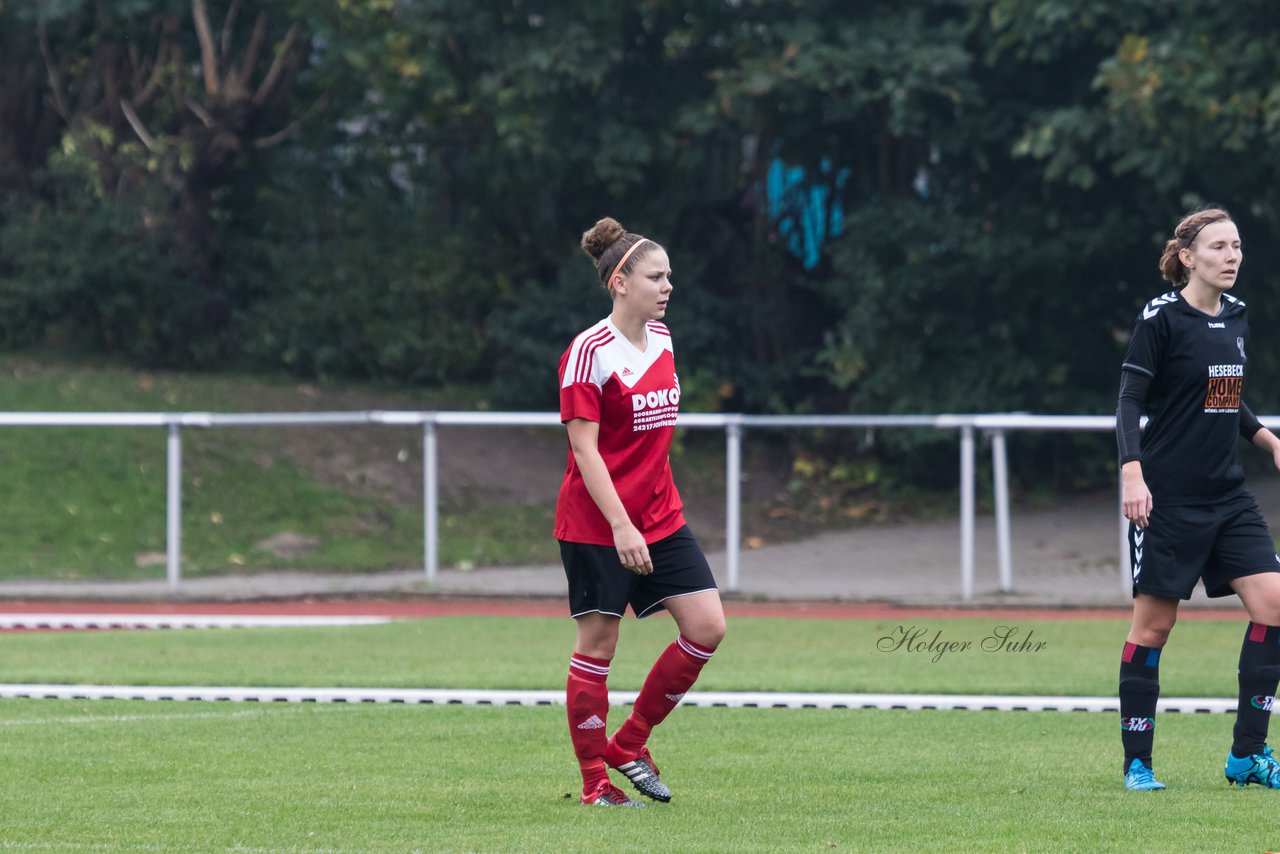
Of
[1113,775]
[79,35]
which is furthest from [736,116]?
[1113,775]

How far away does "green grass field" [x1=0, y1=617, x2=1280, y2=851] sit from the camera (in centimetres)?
557

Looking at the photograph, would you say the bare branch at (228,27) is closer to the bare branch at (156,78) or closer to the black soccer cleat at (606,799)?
the bare branch at (156,78)

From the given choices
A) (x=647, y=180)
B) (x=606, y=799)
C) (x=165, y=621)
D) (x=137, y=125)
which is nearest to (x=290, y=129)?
(x=137, y=125)

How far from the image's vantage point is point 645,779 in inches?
243

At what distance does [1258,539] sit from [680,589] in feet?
6.50

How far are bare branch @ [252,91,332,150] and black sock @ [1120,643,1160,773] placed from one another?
17.9 m

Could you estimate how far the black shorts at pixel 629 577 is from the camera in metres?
6.09

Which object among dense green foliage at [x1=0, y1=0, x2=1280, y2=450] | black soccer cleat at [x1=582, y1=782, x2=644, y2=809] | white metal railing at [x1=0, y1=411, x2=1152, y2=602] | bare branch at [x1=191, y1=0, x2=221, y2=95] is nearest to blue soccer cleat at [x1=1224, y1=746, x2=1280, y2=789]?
black soccer cleat at [x1=582, y1=782, x2=644, y2=809]

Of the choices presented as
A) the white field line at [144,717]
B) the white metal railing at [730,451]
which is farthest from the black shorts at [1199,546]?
the white metal railing at [730,451]

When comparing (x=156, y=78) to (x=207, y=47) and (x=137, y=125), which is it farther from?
(x=207, y=47)

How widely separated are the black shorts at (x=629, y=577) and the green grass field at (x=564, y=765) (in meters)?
0.68

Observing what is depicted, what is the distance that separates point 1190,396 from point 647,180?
→ 51.4ft

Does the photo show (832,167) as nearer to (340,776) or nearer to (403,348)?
(403,348)

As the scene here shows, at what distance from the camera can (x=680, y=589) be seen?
616 cm
